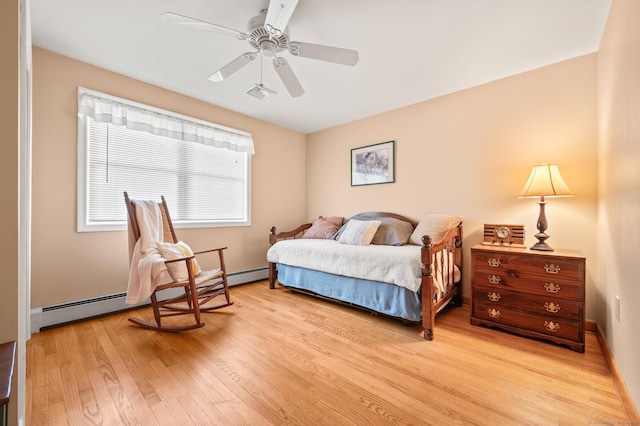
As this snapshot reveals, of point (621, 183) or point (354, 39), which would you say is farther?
point (354, 39)

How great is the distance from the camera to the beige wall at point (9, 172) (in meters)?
0.79

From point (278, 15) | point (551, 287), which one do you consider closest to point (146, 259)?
point (278, 15)

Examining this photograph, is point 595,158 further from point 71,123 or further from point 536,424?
point 71,123

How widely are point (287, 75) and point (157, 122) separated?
1709 mm

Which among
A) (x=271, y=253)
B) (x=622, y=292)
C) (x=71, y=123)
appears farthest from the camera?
(x=271, y=253)

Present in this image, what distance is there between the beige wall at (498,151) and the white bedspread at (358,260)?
0.81 m

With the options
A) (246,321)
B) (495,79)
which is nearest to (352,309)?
(246,321)

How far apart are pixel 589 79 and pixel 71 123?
444cm

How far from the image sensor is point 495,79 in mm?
Answer: 2598

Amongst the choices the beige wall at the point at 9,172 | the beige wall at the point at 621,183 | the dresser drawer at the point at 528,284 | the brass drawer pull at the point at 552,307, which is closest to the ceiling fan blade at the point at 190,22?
the beige wall at the point at 9,172

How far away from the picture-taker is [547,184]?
80.7 inches

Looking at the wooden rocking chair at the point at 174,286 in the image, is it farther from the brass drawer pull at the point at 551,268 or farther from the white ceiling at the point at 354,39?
the brass drawer pull at the point at 551,268

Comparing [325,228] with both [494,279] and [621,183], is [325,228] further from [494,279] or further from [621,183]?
[621,183]

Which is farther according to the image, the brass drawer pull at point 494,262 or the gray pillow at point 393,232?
the gray pillow at point 393,232
